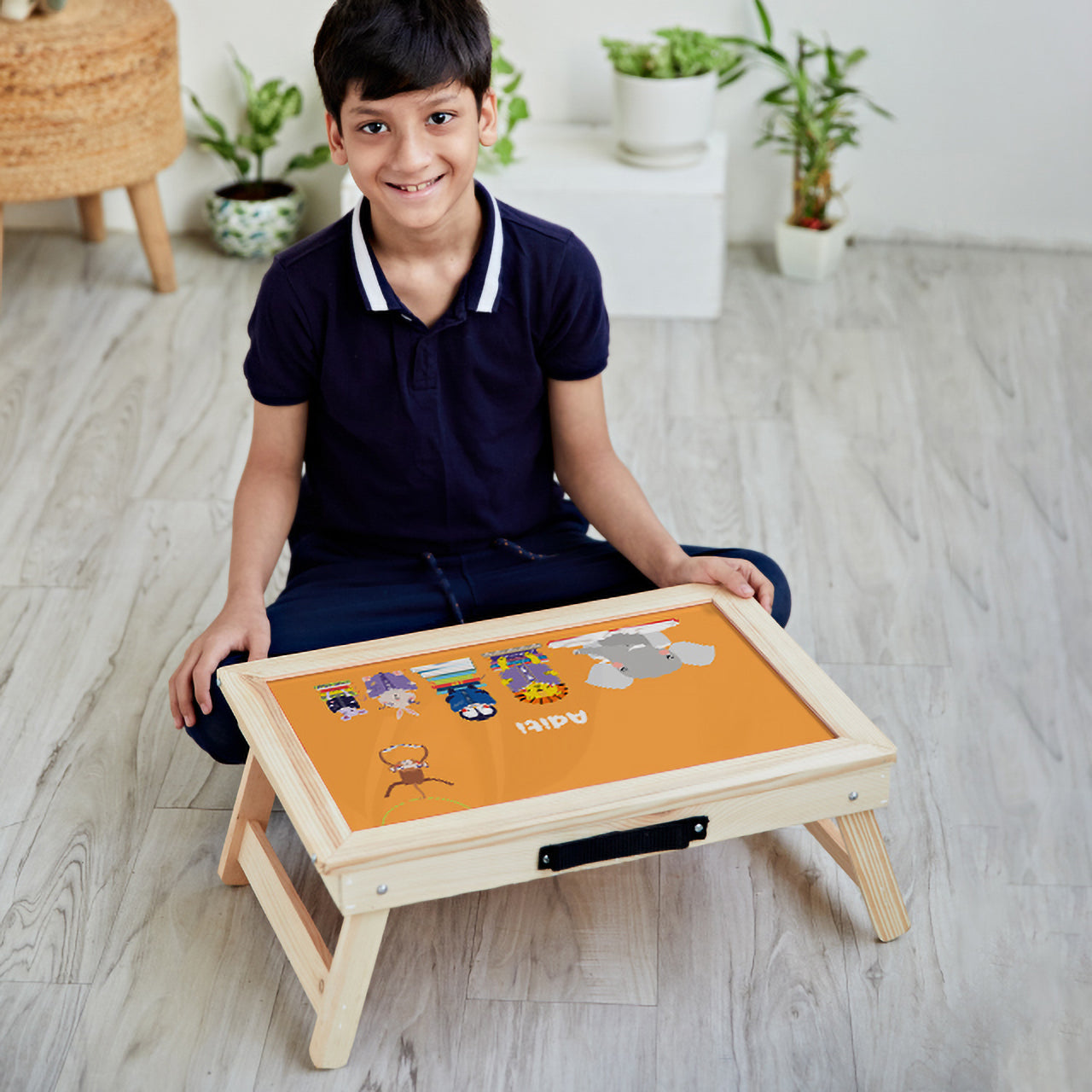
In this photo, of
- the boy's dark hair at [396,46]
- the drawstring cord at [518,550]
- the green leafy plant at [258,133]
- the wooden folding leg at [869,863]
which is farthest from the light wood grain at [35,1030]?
the green leafy plant at [258,133]

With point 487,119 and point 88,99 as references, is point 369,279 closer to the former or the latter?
point 487,119

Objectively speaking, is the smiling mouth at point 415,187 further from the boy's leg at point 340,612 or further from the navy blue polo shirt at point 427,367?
the boy's leg at point 340,612

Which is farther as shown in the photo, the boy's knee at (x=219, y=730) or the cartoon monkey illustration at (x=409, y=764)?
the boy's knee at (x=219, y=730)

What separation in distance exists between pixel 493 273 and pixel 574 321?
10cm

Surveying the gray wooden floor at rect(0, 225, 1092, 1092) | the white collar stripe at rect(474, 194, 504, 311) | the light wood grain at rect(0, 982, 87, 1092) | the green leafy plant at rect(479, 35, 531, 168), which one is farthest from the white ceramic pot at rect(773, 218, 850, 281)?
the light wood grain at rect(0, 982, 87, 1092)

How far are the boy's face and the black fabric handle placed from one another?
0.54 metres

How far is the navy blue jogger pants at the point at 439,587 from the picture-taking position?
4.21 ft

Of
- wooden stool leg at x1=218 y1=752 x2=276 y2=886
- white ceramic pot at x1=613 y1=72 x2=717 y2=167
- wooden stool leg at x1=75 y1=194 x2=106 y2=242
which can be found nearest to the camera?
wooden stool leg at x1=218 y1=752 x2=276 y2=886

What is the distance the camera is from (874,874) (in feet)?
3.93

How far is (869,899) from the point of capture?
1.22 m

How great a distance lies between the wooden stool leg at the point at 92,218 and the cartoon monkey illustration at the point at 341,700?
1807 millimetres

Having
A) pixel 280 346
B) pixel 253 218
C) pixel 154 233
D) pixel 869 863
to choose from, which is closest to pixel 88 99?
pixel 154 233

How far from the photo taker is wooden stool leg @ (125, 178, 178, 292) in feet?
7.86

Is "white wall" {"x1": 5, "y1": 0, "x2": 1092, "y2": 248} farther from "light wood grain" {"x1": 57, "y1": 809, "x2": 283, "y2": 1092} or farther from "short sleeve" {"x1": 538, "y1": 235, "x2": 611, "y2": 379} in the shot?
"light wood grain" {"x1": 57, "y1": 809, "x2": 283, "y2": 1092}
